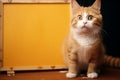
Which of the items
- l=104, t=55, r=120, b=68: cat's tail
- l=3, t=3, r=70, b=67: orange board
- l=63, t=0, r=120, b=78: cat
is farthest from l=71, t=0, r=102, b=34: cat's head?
l=104, t=55, r=120, b=68: cat's tail

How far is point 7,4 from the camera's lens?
1.34 metres

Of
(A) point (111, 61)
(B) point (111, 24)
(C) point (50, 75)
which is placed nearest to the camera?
(C) point (50, 75)

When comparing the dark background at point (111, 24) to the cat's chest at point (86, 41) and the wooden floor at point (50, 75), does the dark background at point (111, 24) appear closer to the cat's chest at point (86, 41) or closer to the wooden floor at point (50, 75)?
the wooden floor at point (50, 75)

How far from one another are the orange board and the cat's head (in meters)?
0.14

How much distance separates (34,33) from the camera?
53.8 inches

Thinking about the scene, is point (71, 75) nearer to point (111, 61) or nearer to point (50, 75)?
point (50, 75)

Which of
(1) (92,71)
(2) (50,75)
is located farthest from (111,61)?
(2) (50,75)

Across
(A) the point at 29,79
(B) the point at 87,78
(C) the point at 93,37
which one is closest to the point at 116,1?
(C) the point at 93,37

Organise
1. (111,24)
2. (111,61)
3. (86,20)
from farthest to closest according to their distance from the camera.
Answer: (111,24), (111,61), (86,20)

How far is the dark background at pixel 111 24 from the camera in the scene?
1.60 metres

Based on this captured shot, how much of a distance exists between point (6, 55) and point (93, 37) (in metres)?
0.47

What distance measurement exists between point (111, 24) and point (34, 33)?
0.53m

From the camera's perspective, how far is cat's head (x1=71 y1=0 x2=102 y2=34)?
119 cm

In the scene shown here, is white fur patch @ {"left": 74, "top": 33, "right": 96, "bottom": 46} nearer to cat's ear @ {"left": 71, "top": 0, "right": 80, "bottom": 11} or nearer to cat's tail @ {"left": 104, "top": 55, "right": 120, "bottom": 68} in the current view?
cat's ear @ {"left": 71, "top": 0, "right": 80, "bottom": 11}
